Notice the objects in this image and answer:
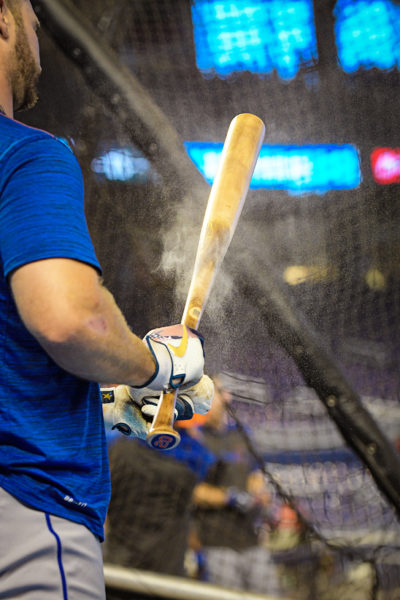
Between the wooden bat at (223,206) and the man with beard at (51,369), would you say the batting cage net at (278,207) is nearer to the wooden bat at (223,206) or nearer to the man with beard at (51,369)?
the wooden bat at (223,206)

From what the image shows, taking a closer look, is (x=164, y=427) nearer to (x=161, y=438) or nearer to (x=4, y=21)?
(x=161, y=438)

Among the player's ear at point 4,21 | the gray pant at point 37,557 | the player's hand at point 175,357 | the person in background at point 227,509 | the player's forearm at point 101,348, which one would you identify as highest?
the player's ear at point 4,21

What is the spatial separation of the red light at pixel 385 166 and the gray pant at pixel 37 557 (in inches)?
30.5

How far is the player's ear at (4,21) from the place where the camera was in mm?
707

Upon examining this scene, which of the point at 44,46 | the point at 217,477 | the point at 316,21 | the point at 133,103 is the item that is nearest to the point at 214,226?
the point at 133,103

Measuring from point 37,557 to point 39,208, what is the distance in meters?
0.35

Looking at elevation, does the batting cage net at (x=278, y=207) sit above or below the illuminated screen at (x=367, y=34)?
below

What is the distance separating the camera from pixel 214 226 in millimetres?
860

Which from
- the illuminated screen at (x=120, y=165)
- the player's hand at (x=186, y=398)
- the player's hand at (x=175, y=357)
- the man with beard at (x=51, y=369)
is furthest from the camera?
the illuminated screen at (x=120, y=165)

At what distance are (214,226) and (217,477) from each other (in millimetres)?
1576

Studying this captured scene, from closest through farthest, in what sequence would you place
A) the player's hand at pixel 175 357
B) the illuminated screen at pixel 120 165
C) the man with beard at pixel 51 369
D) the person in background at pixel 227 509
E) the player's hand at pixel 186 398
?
the man with beard at pixel 51 369, the player's hand at pixel 175 357, the player's hand at pixel 186 398, the illuminated screen at pixel 120 165, the person in background at pixel 227 509

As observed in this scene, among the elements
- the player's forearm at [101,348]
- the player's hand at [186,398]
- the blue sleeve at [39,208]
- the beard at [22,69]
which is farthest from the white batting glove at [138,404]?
the beard at [22,69]

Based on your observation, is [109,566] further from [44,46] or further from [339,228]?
[44,46]

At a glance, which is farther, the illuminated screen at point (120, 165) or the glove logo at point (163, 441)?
the illuminated screen at point (120, 165)
